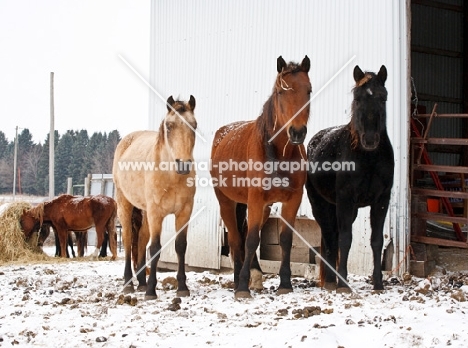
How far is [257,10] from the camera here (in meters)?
9.57

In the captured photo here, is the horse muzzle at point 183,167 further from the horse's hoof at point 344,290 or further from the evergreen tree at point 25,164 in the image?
the evergreen tree at point 25,164

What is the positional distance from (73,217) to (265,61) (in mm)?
6836

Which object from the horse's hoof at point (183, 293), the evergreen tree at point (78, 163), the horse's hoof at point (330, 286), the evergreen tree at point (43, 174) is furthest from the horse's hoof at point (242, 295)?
the evergreen tree at point (43, 174)

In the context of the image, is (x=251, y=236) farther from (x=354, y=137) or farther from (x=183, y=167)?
(x=354, y=137)

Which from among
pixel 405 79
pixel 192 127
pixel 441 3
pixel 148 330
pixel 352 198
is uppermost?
pixel 441 3

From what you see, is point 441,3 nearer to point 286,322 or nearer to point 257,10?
point 257,10

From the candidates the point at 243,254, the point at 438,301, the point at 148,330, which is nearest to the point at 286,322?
the point at 148,330

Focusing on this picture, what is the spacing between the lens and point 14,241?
43.9 ft

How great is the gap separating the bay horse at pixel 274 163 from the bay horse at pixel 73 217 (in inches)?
296

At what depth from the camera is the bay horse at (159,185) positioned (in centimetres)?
632

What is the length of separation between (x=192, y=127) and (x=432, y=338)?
10.6ft

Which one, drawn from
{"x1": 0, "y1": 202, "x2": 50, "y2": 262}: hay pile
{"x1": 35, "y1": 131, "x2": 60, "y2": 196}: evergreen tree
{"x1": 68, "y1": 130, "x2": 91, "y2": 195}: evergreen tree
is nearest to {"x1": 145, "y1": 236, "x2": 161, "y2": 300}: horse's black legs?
{"x1": 0, "y1": 202, "x2": 50, "y2": 262}: hay pile

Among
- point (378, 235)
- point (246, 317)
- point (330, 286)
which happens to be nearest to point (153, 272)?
point (246, 317)

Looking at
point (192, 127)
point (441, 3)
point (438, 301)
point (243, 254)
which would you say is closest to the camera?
point (438, 301)
